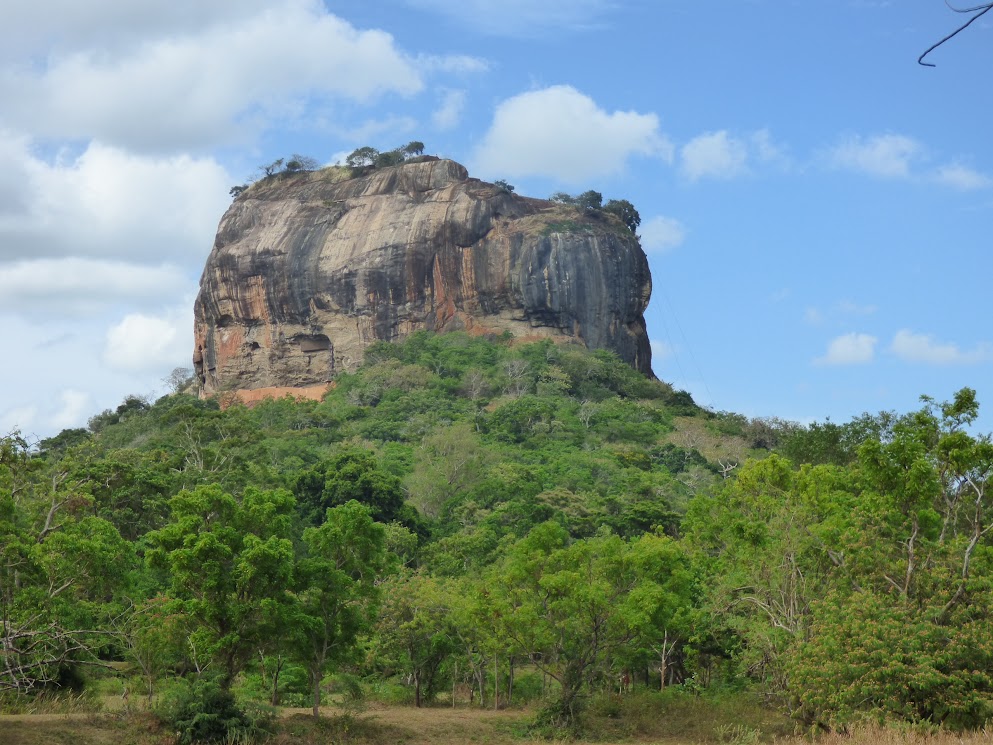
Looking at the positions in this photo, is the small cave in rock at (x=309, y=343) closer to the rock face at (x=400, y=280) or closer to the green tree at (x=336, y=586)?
the rock face at (x=400, y=280)

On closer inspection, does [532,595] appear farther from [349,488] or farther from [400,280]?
[400,280]

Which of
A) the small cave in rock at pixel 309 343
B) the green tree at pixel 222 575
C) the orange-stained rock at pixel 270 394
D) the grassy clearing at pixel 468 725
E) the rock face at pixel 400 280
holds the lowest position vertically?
the grassy clearing at pixel 468 725

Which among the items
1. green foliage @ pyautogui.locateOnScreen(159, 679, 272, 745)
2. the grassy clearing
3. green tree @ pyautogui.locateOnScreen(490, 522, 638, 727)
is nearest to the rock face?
the grassy clearing

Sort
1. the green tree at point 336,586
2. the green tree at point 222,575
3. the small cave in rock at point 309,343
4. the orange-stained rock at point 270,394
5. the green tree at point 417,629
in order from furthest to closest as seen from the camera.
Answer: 1. the small cave in rock at point 309,343
2. the orange-stained rock at point 270,394
3. the green tree at point 417,629
4. the green tree at point 336,586
5. the green tree at point 222,575

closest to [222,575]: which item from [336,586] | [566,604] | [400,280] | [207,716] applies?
[336,586]

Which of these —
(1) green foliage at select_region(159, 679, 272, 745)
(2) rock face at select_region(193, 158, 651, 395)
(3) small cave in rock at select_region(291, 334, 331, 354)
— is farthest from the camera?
(3) small cave in rock at select_region(291, 334, 331, 354)

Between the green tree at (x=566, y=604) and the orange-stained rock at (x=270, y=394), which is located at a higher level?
the orange-stained rock at (x=270, y=394)

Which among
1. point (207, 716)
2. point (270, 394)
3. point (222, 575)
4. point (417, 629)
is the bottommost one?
point (207, 716)

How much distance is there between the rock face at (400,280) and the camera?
271 feet

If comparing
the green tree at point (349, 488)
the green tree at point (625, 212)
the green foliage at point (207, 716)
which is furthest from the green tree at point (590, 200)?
the green foliage at point (207, 716)

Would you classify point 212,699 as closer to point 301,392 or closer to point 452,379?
point 452,379

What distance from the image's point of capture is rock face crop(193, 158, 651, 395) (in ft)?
271

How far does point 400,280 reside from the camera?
271 feet

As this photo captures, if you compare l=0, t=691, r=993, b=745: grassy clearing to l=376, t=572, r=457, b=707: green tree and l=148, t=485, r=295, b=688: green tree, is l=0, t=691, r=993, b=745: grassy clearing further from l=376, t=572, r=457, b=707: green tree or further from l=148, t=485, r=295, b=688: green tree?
l=148, t=485, r=295, b=688: green tree
